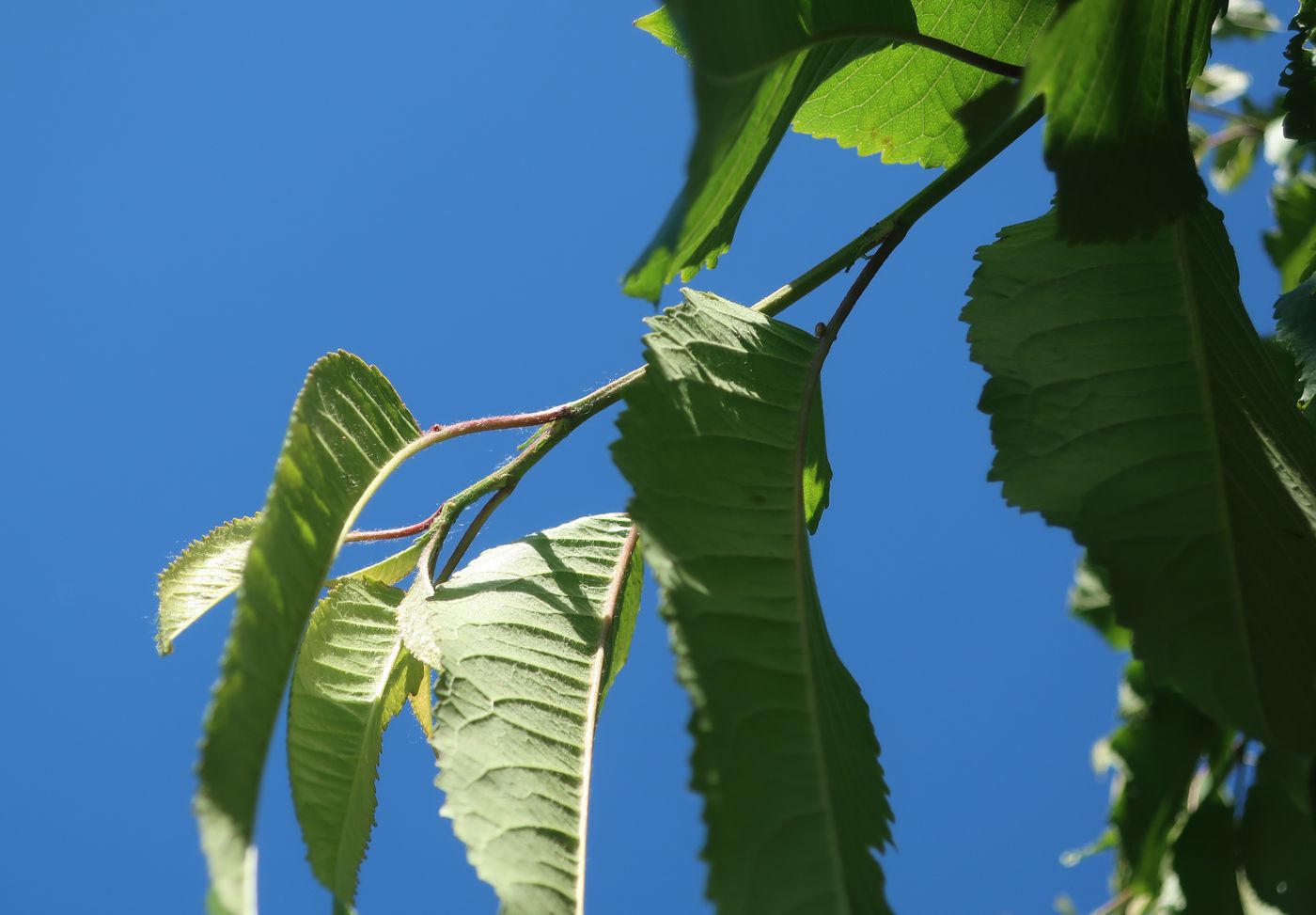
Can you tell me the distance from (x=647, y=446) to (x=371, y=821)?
179 mm

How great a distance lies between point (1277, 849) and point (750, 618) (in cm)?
43

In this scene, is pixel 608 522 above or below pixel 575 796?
above

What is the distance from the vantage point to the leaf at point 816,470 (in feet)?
1.29

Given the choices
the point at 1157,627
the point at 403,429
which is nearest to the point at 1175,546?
the point at 1157,627

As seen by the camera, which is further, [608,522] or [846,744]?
[608,522]

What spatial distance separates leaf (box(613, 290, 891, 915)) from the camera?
10.9 inches

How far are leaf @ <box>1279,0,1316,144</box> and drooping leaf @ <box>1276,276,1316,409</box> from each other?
6 cm

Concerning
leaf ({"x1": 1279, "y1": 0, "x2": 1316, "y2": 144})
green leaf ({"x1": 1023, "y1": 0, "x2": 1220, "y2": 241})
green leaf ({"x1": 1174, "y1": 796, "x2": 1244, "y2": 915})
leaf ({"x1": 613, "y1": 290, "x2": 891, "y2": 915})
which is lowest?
green leaf ({"x1": 1174, "y1": 796, "x2": 1244, "y2": 915})

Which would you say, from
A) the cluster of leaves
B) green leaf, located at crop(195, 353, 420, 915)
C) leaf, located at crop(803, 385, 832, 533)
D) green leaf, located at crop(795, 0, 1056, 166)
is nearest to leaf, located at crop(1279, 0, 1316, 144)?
the cluster of leaves

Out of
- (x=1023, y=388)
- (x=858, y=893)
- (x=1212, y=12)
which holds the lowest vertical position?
(x=858, y=893)

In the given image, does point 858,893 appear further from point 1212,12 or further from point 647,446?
point 1212,12

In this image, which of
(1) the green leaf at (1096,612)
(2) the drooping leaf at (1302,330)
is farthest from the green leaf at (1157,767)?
(2) the drooping leaf at (1302,330)

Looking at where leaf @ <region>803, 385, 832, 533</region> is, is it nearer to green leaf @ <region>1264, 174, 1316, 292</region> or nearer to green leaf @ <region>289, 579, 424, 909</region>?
green leaf @ <region>289, 579, 424, 909</region>

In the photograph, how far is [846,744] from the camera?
0.32 metres
